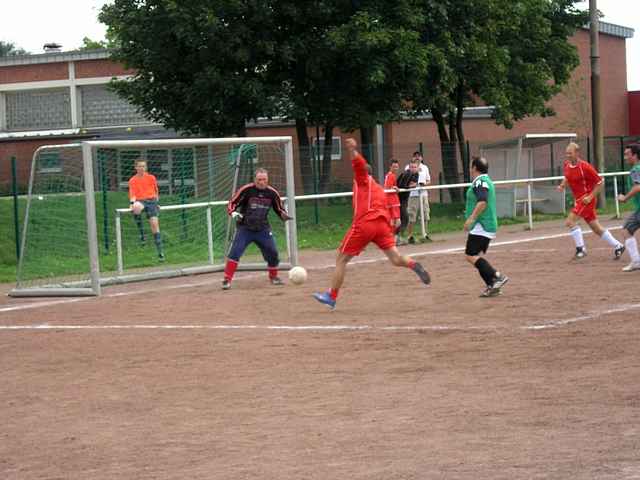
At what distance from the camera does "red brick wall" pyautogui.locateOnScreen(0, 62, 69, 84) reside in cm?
5828

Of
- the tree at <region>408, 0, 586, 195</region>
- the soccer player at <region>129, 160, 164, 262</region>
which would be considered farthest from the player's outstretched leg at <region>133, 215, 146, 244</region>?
the tree at <region>408, 0, 586, 195</region>

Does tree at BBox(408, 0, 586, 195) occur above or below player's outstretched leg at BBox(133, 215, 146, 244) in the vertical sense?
above

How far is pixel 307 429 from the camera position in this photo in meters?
8.05

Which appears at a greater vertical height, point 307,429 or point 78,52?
point 78,52

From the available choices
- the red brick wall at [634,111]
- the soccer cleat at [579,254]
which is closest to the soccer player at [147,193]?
the soccer cleat at [579,254]

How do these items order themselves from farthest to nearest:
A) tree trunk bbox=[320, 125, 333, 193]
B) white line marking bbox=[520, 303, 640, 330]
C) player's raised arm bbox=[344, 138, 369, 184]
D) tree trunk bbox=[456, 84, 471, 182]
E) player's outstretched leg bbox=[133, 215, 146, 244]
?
tree trunk bbox=[456, 84, 471, 182] → tree trunk bbox=[320, 125, 333, 193] → player's outstretched leg bbox=[133, 215, 146, 244] → player's raised arm bbox=[344, 138, 369, 184] → white line marking bbox=[520, 303, 640, 330]

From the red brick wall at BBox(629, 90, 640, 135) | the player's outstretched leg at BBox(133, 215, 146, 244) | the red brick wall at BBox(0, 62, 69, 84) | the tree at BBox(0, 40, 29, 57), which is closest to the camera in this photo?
the player's outstretched leg at BBox(133, 215, 146, 244)

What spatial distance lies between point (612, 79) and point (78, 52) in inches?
978

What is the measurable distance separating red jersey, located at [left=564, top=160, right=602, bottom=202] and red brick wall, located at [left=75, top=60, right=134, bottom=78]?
1583 inches

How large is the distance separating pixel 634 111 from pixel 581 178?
4305cm

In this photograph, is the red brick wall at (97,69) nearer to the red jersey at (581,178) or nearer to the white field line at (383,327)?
the red jersey at (581,178)

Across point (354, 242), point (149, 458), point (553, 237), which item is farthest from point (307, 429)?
point (553, 237)

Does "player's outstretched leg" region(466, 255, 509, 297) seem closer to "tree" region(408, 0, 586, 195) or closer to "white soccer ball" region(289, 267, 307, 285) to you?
"white soccer ball" region(289, 267, 307, 285)

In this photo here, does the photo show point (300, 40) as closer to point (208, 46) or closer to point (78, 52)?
point (208, 46)
